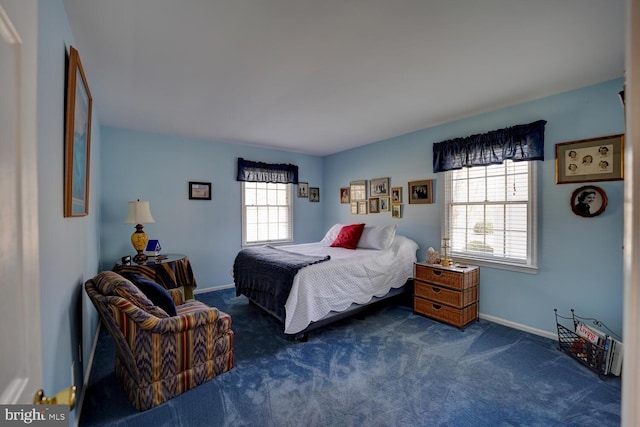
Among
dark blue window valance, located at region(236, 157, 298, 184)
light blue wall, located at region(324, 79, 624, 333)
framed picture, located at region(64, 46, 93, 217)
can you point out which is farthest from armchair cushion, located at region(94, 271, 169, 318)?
light blue wall, located at region(324, 79, 624, 333)

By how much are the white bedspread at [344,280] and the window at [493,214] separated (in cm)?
68

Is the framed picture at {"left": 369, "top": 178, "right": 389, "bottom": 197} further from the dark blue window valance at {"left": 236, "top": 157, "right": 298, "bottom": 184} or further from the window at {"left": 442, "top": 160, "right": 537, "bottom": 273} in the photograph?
the dark blue window valance at {"left": 236, "top": 157, "right": 298, "bottom": 184}

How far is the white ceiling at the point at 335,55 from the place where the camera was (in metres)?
1.59

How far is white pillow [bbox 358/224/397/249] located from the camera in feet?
12.6

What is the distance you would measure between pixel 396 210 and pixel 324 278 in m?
1.95

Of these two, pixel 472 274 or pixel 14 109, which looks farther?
pixel 472 274

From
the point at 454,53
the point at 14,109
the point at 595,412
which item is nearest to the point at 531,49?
the point at 454,53

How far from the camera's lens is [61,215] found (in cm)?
147

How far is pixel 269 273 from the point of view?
118 inches

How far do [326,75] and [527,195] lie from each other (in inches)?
97.7

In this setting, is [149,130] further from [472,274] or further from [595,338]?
[595,338]

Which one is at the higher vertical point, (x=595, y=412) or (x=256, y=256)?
(x=256, y=256)

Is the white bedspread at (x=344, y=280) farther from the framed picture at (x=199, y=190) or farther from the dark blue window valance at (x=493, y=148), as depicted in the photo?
the framed picture at (x=199, y=190)

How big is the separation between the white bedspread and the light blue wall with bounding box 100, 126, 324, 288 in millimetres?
1555
